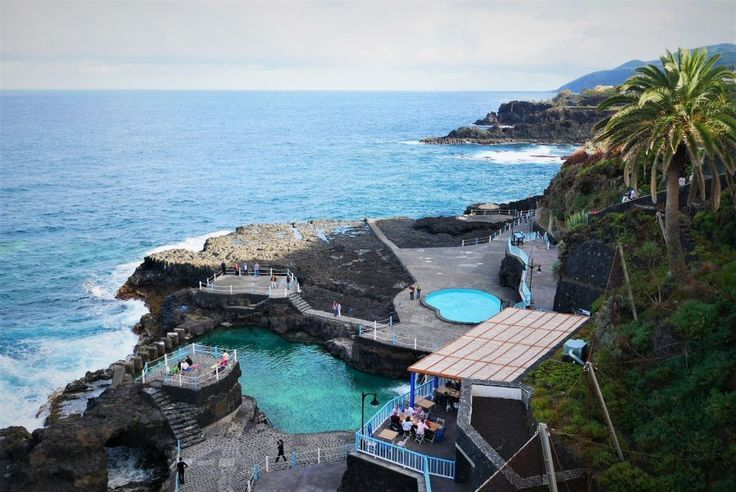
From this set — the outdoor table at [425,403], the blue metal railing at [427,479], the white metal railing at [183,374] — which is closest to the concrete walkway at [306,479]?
the outdoor table at [425,403]

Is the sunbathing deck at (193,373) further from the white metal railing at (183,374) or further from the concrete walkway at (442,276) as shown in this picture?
the concrete walkway at (442,276)

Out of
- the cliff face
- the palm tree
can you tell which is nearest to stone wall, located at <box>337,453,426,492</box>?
the palm tree

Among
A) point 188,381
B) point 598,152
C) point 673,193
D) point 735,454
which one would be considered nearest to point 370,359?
point 188,381

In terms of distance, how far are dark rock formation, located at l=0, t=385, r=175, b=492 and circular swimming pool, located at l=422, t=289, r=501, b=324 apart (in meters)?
18.7

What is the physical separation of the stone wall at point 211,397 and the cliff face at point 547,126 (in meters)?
137

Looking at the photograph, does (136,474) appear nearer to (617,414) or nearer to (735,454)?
(617,414)

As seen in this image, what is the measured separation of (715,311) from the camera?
1770 centimetres

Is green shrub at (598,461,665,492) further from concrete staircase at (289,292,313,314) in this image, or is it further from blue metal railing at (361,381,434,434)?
concrete staircase at (289,292,313,314)

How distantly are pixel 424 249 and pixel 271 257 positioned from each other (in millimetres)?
13780

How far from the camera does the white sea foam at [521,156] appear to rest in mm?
133375

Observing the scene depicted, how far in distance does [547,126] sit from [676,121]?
149027mm

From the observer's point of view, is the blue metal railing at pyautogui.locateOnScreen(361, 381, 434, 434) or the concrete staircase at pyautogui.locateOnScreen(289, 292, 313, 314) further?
the concrete staircase at pyautogui.locateOnScreen(289, 292, 313, 314)

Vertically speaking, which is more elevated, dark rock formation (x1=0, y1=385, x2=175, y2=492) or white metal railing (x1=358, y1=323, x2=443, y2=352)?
white metal railing (x1=358, y1=323, x2=443, y2=352)

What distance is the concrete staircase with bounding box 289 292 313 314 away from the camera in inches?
1760
